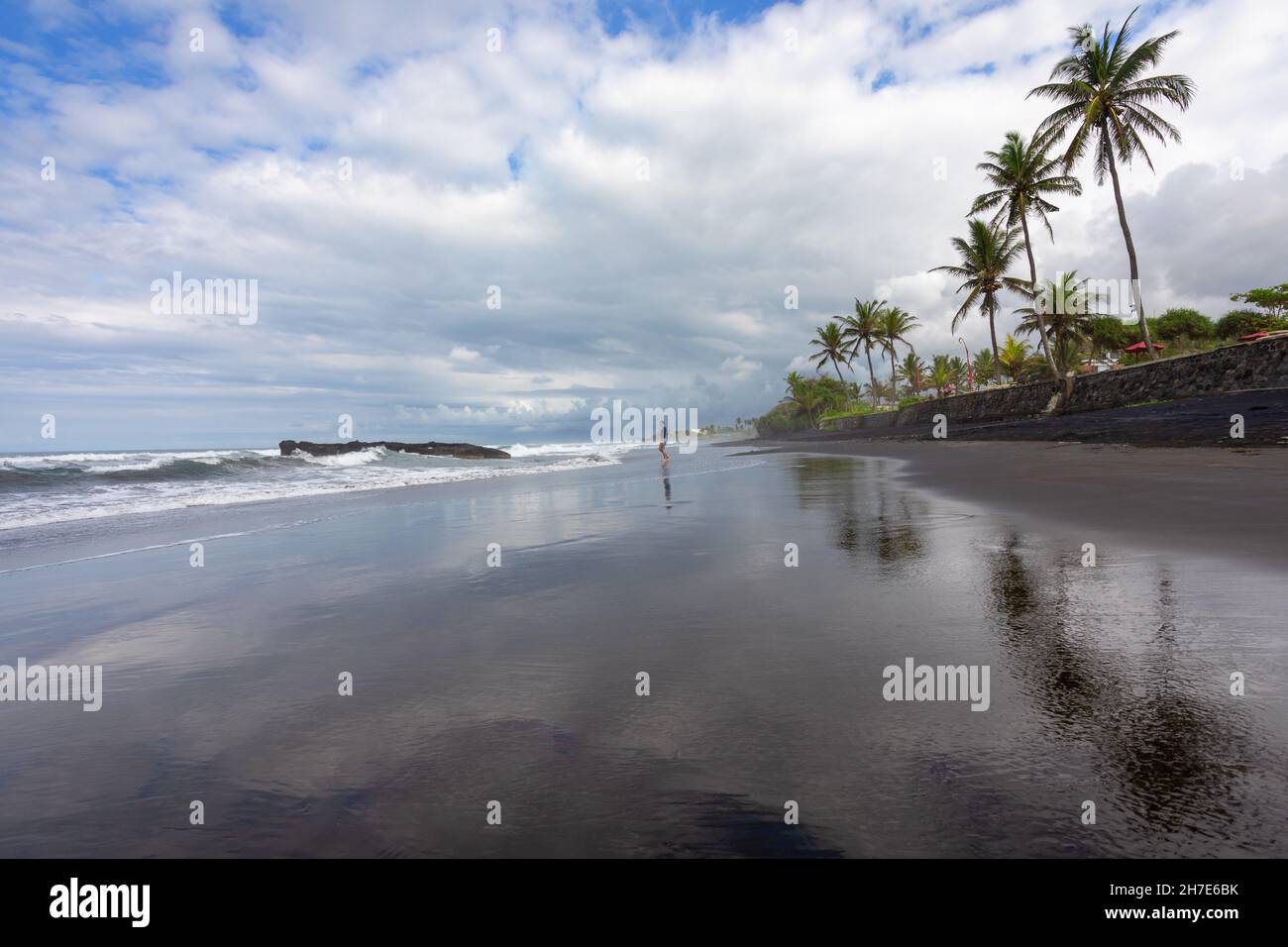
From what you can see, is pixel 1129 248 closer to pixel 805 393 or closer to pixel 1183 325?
pixel 1183 325


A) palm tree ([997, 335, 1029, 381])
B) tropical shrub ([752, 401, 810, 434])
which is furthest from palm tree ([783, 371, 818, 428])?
palm tree ([997, 335, 1029, 381])

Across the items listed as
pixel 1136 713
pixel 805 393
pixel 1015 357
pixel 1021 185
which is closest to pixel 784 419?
pixel 805 393

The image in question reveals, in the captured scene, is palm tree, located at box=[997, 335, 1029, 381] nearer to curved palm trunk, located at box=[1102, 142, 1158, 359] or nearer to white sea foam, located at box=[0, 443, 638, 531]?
curved palm trunk, located at box=[1102, 142, 1158, 359]

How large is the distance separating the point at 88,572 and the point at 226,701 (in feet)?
21.6

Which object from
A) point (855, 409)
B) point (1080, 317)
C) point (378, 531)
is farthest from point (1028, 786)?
point (855, 409)

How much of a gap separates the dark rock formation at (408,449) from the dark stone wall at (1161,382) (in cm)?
4758

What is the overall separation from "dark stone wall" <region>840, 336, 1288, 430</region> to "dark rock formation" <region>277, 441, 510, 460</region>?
47.6 metres

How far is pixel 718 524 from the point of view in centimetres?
956

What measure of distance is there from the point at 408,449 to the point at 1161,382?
6518 centimetres

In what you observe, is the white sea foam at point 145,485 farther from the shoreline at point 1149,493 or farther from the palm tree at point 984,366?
the palm tree at point 984,366

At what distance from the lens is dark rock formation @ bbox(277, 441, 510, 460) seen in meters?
53.8

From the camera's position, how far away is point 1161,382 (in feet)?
76.7
